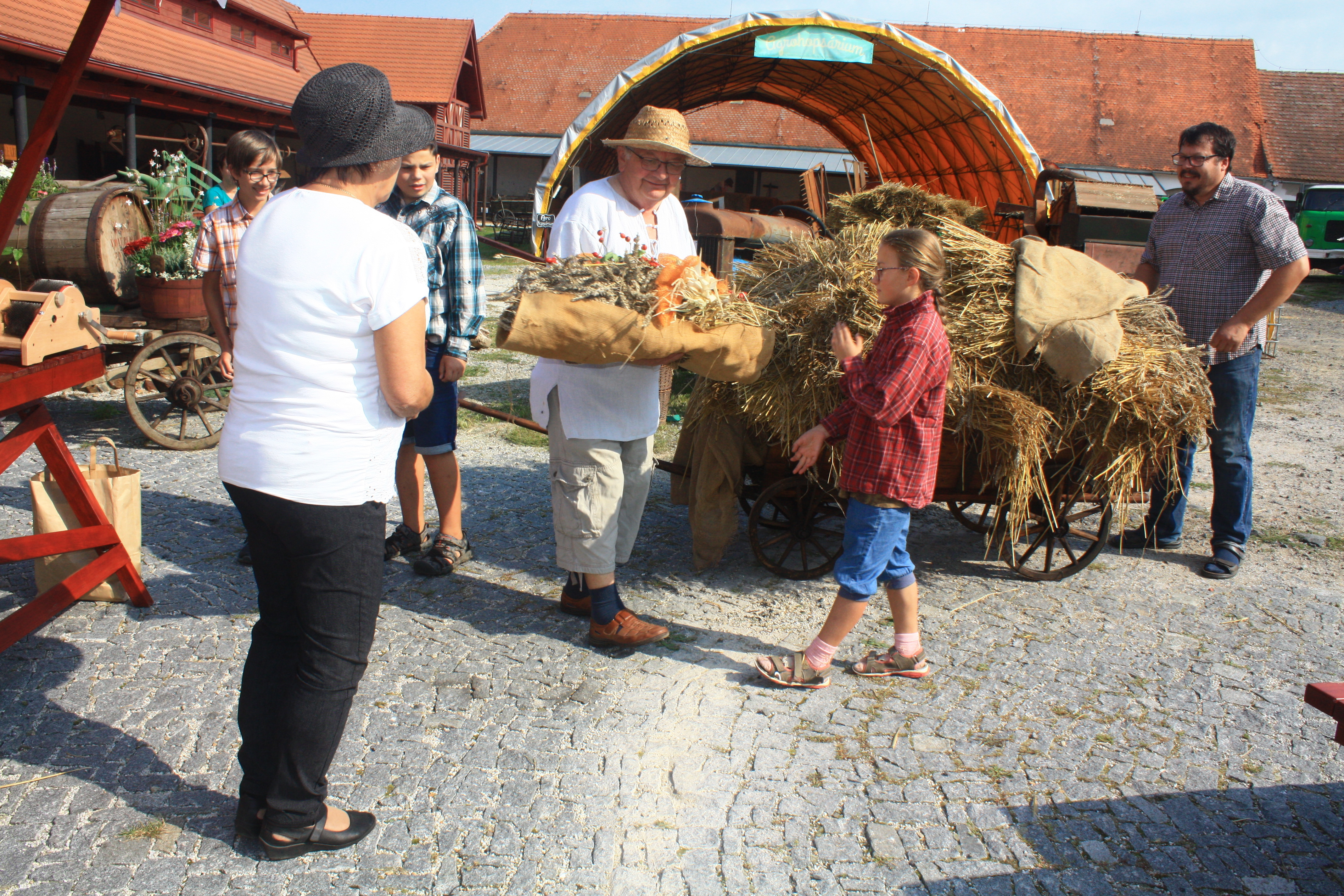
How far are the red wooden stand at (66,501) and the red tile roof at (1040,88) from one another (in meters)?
28.6

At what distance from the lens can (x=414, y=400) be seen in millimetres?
2281

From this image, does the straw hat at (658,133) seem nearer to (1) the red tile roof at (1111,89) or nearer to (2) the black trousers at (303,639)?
(2) the black trousers at (303,639)

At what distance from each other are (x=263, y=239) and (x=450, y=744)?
5.95ft

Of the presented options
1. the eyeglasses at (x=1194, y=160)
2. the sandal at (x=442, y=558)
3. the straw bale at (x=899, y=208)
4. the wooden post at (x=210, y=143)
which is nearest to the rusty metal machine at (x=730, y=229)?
the straw bale at (x=899, y=208)

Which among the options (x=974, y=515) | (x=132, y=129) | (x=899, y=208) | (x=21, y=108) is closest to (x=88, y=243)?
(x=899, y=208)

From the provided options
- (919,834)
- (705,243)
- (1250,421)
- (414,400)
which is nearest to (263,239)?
(414,400)

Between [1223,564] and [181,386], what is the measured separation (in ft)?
22.3

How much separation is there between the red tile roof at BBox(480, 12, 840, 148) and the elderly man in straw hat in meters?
30.3

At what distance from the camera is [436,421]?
4.23 metres

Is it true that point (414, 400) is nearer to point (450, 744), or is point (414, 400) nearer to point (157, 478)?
point (450, 744)

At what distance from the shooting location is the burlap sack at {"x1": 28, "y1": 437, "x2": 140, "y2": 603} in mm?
3707

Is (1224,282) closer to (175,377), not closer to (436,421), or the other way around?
(436,421)

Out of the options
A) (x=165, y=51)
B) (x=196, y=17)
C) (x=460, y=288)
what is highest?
(x=196, y=17)

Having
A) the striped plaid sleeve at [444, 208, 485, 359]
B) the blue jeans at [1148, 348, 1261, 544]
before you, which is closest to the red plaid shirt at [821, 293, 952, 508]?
the striped plaid sleeve at [444, 208, 485, 359]
